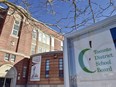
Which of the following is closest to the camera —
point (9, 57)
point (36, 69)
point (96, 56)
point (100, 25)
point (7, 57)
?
point (96, 56)

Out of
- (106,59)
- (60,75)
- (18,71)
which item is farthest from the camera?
(18,71)

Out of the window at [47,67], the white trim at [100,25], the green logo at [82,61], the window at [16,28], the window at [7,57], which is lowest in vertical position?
the green logo at [82,61]

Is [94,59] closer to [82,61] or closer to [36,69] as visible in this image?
[82,61]

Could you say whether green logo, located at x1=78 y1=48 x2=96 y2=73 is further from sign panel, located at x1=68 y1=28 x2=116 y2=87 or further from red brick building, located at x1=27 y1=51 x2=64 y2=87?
red brick building, located at x1=27 y1=51 x2=64 y2=87

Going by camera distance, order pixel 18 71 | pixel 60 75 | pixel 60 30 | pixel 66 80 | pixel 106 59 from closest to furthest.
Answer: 1. pixel 106 59
2. pixel 66 80
3. pixel 60 30
4. pixel 60 75
5. pixel 18 71

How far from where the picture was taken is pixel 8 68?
1486 centimetres

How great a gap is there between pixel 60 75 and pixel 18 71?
5.07 m

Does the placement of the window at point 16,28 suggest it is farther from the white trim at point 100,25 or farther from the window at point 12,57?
the white trim at point 100,25

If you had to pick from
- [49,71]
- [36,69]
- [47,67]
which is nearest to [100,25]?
[49,71]

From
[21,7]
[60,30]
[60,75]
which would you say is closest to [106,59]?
[60,30]

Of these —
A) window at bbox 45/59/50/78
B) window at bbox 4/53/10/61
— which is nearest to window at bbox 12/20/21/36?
window at bbox 4/53/10/61

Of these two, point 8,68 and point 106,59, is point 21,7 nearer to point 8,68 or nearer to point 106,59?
point 106,59

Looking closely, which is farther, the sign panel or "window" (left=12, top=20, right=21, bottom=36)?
"window" (left=12, top=20, right=21, bottom=36)

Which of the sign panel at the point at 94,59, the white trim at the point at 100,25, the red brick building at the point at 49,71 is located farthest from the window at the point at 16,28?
the sign panel at the point at 94,59
